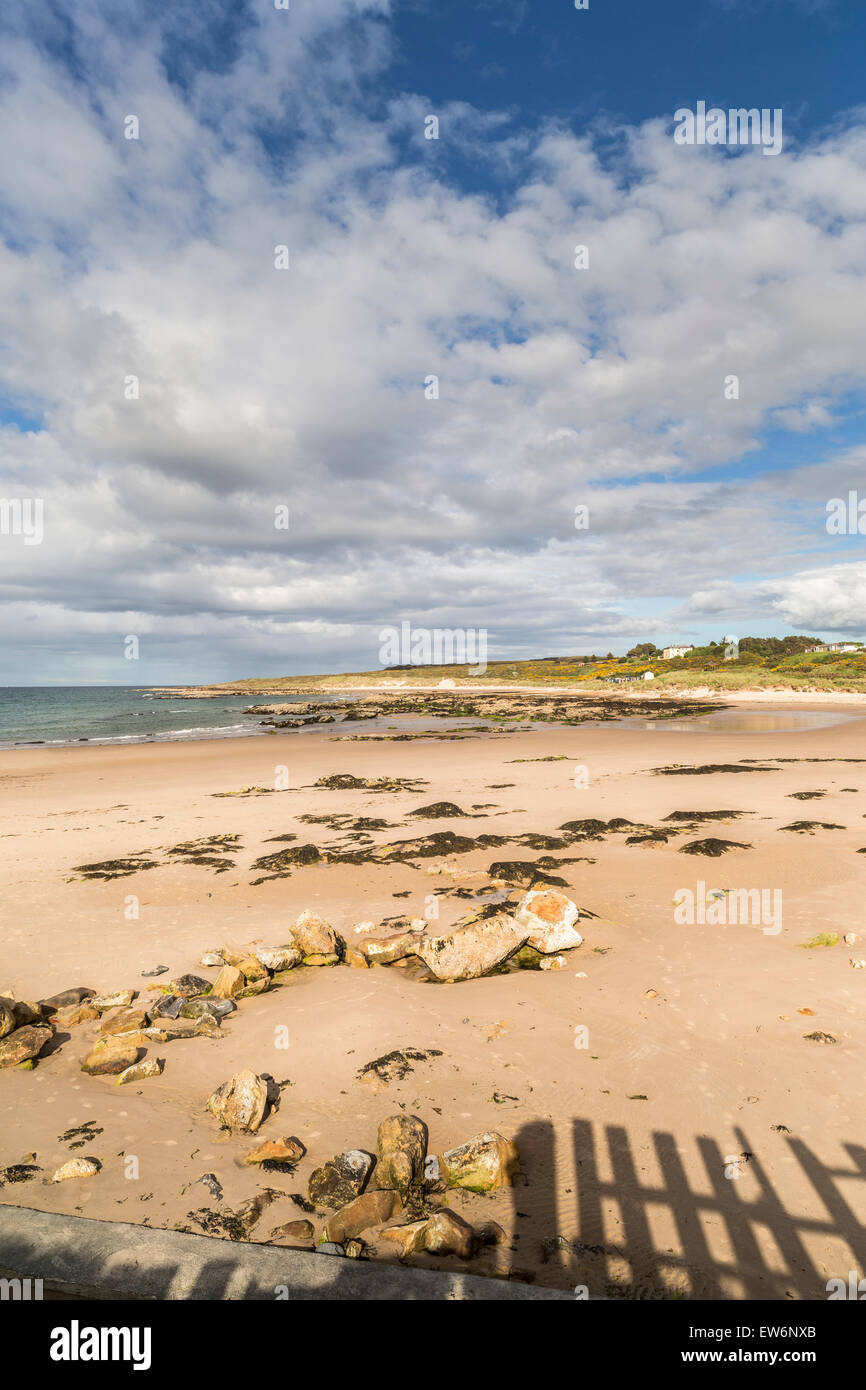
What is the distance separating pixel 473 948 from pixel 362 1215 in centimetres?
415

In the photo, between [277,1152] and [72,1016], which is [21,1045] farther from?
[277,1152]

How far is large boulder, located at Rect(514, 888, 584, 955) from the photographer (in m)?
8.52

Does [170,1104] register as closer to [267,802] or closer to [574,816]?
[574,816]

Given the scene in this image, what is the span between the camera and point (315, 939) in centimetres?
868

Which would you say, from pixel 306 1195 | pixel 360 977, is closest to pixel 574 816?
pixel 360 977

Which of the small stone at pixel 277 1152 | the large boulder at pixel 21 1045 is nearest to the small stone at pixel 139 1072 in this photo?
Result: the large boulder at pixel 21 1045

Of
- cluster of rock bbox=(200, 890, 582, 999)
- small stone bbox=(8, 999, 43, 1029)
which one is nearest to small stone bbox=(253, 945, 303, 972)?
cluster of rock bbox=(200, 890, 582, 999)

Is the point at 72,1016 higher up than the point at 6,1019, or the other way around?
the point at 6,1019

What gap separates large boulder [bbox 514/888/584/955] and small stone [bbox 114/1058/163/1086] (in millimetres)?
4693

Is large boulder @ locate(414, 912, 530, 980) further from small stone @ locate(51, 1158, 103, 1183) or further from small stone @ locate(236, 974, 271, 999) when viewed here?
small stone @ locate(51, 1158, 103, 1183)

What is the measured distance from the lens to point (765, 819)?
51.0 ft

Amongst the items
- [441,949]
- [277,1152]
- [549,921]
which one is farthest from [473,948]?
[277,1152]

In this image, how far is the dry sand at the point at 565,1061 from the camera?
425 centimetres
